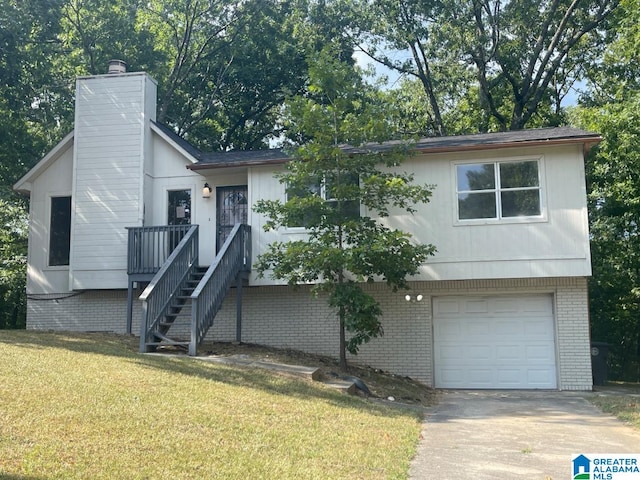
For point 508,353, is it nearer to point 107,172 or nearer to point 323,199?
point 323,199

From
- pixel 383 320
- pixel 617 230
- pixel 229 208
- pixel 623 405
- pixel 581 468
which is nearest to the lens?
pixel 581 468

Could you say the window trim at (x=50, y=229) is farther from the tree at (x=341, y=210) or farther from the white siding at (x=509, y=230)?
the white siding at (x=509, y=230)

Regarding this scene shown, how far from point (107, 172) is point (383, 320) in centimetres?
790

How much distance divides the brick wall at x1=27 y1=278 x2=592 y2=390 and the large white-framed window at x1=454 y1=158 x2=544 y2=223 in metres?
1.50

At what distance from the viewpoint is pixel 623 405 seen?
1122 centimetres

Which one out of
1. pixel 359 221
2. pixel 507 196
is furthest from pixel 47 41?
pixel 507 196

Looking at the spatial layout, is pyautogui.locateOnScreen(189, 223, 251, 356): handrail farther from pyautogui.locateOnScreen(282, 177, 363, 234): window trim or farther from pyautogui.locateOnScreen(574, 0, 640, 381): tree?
pyautogui.locateOnScreen(574, 0, 640, 381): tree

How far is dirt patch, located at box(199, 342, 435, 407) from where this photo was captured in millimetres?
11836

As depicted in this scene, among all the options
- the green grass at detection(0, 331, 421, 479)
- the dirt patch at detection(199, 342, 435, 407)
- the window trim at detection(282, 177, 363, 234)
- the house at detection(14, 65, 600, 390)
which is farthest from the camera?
the house at detection(14, 65, 600, 390)

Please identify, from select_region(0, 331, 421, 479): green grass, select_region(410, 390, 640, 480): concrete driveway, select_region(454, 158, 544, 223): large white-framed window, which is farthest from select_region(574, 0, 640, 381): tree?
select_region(0, 331, 421, 479): green grass

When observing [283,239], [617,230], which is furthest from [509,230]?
[617,230]

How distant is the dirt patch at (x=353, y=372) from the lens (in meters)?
11.8

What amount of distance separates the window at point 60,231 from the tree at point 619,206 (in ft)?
47.7

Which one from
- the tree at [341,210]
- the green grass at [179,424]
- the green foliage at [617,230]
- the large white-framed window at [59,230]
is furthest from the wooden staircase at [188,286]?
the green foliage at [617,230]
